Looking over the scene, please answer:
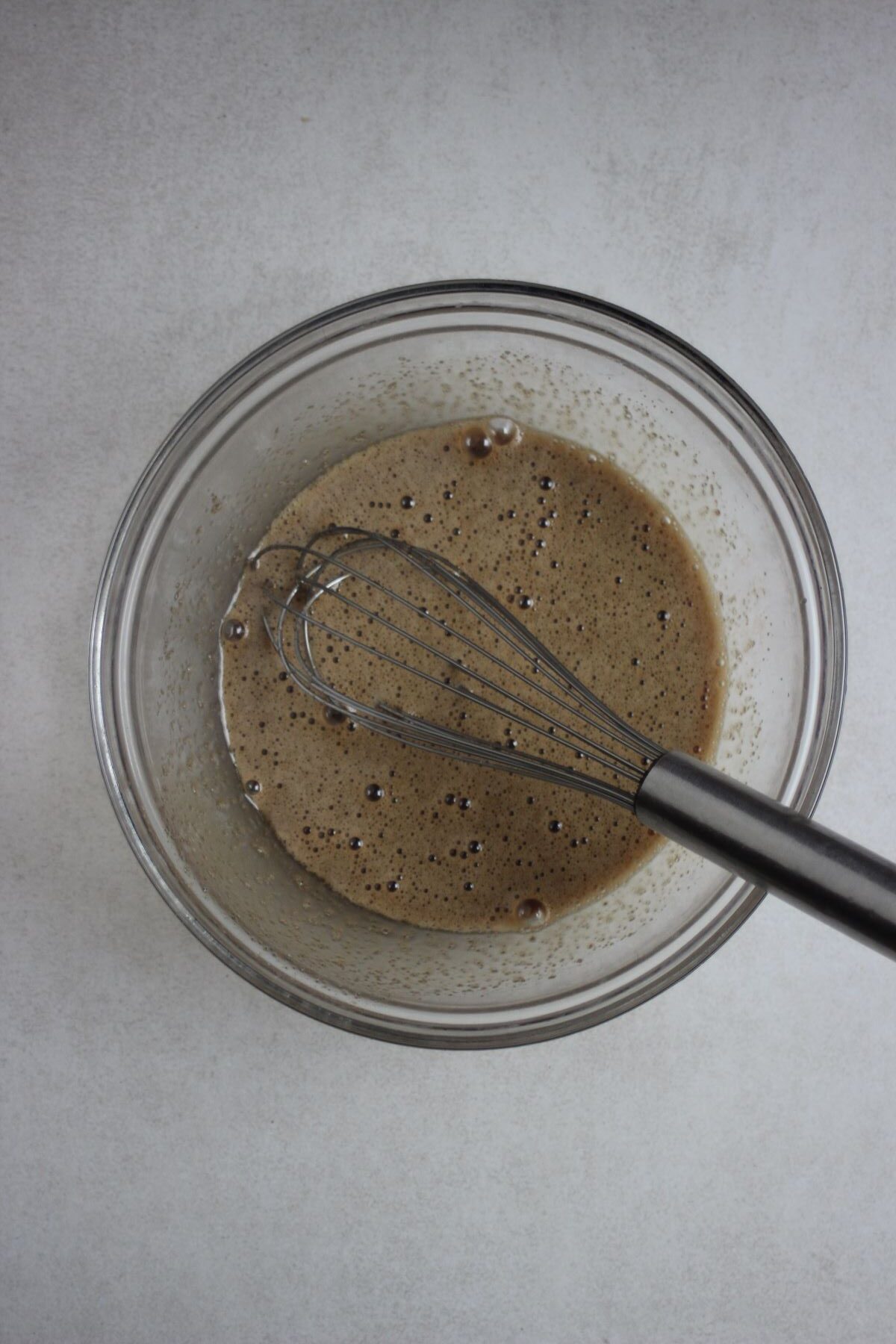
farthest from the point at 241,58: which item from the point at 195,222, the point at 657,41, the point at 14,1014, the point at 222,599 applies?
the point at 14,1014

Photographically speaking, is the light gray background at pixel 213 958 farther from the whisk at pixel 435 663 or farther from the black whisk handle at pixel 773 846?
the black whisk handle at pixel 773 846

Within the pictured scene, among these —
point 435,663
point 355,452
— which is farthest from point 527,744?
point 355,452

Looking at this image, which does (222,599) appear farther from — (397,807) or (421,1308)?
(421,1308)

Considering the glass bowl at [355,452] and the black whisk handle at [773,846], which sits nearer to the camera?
the black whisk handle at [773,846]

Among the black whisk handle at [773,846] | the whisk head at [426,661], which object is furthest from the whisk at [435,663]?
the black whisk handle at [773,846]

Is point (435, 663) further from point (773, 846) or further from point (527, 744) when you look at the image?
point (773, 846)

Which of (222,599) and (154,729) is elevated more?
(222,599)

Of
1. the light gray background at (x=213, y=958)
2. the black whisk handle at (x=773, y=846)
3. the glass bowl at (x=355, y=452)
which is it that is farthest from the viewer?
the light gray background at (x=213, y=958)
